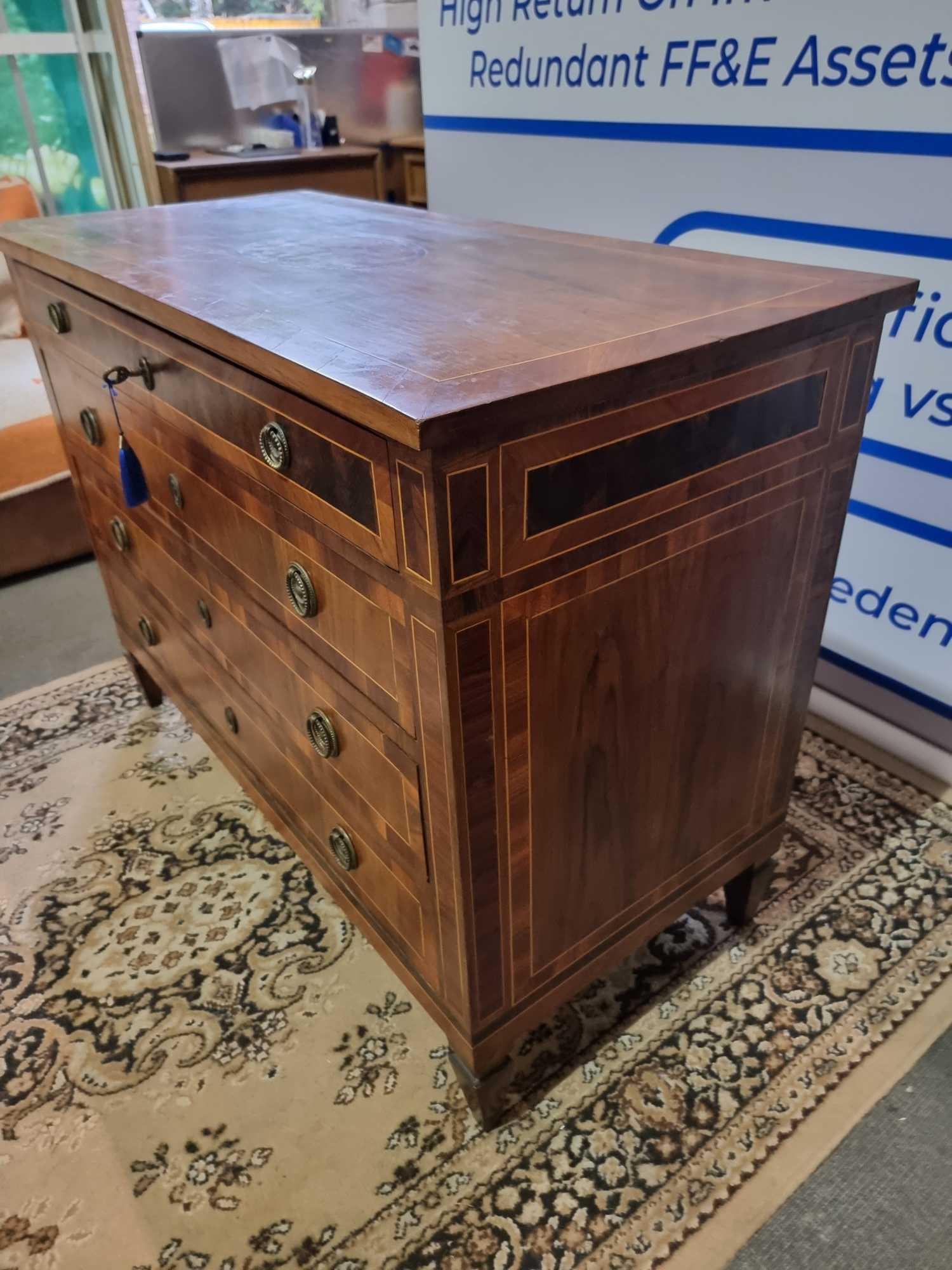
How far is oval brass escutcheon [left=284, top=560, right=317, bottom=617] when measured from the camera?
2.93ft

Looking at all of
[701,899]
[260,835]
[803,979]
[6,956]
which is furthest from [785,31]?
[6,956]

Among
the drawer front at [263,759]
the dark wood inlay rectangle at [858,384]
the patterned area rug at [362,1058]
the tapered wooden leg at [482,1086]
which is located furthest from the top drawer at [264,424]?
the patterned area rug at [362,1058]

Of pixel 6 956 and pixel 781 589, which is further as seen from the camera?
pixel 6 956

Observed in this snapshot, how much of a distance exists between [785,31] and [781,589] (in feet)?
2.92

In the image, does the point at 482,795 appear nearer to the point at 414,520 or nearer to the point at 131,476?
the point at 414,520

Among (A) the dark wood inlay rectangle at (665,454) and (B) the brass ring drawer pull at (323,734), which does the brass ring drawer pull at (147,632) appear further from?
(A) the dark wood inlay rectangle at (665,454)

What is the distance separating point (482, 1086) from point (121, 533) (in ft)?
3.38

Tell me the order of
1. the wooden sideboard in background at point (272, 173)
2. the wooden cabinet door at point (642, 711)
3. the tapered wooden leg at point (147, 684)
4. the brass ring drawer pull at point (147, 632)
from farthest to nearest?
the wooden sideboard in background at point (272, 173) → the tapered wooden leg at point (147, 684) → the brass ring drawer pull at point (147, 632) → the wooden cabinet door at point (642, 711)

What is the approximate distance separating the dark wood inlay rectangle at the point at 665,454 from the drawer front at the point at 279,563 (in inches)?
6.4

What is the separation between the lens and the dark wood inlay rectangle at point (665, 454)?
0.71 metres

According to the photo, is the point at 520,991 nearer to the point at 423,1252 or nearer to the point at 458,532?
the point at 423,1252

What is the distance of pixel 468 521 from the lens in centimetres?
66

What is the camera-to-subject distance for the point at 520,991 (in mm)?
973

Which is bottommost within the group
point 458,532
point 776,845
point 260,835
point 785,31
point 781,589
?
point 260,835
